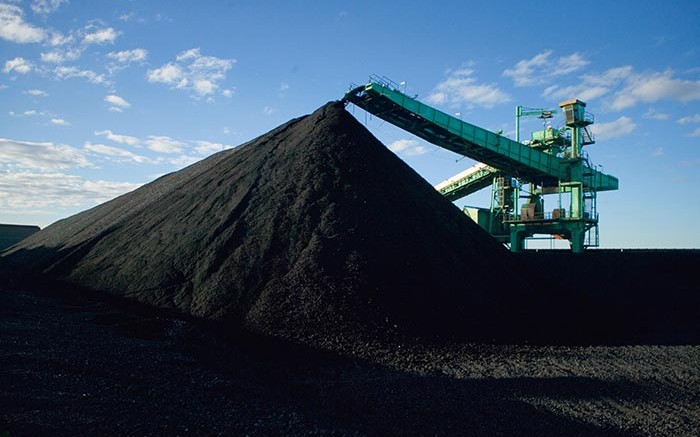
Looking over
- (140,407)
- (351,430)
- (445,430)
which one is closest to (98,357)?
(140,407)

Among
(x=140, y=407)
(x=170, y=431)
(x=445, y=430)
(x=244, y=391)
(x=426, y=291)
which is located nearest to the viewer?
(x=170, y=431)

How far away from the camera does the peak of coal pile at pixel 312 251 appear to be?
31.6 feet

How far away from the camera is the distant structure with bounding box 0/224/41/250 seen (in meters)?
42.1

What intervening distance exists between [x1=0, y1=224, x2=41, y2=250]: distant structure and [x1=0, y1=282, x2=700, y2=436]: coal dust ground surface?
1588 inches

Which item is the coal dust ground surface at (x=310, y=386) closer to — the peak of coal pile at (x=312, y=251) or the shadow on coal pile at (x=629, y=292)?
the peak of coal pile at (x=312, y=251)

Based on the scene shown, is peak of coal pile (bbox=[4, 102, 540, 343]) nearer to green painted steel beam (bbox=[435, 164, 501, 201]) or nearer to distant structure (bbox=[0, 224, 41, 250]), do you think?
green painted steel beam (bbox=[435, 164, 501, 201])

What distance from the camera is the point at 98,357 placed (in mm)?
6672

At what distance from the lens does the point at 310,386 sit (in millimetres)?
6750

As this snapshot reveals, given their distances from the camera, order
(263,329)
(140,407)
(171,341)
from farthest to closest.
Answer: (263,329)
(171,341)
(140,407)

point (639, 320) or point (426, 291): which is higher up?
point (426, 291)

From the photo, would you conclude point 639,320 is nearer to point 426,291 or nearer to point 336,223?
point 426,291

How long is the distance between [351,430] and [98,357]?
3.92 metres

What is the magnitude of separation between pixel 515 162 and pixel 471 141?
2.79 metres

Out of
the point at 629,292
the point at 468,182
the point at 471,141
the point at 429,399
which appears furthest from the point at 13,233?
the point at 429,399
